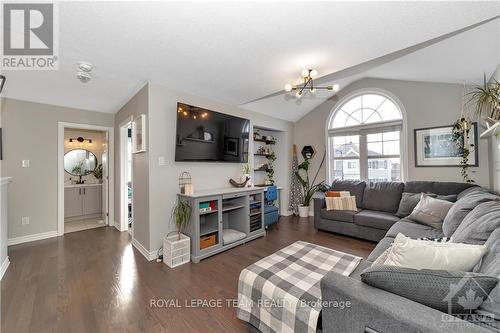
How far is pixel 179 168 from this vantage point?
2.95 meters

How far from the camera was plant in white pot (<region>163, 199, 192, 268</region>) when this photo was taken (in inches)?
96.0

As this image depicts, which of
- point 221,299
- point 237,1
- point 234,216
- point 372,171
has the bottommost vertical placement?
point 221,299

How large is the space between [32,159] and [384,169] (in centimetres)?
626

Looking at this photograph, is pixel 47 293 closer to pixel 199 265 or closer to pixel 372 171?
pixel 199 265

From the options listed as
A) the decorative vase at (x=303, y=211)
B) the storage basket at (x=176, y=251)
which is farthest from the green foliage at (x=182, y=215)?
the decorative vase at (x=303, y=211)

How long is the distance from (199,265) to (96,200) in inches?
151

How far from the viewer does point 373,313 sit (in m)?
0.85

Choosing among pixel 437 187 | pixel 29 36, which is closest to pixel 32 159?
pixel 29 36

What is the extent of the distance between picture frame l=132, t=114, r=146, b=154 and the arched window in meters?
3.78

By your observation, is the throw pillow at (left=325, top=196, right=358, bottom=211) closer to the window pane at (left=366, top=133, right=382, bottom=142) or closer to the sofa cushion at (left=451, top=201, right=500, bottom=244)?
the window pane at (left=366, top=133, right=382, bottom=142)

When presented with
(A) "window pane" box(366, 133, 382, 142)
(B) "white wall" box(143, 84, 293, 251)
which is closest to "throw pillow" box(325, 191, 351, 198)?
(A) "window pane" box(366, 133, 382, 142)

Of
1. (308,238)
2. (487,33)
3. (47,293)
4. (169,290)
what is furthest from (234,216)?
(487,33)

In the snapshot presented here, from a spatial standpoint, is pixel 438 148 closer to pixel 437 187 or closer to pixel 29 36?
pixel 437 187

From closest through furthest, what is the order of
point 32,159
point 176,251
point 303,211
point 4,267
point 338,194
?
point 4,267
point 176,251
point 32,159
point 338,194
point 303,211
